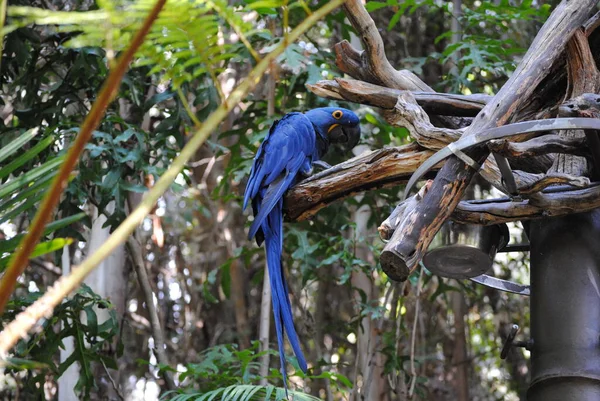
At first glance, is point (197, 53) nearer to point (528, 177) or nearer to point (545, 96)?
point (528, 177)

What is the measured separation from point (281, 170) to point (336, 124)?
573 mm

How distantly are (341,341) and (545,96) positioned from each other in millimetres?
2989

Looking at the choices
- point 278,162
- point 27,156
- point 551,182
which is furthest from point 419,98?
point 27,156

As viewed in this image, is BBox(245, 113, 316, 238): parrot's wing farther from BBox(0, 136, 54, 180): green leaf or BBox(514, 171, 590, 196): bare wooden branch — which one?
BBox(0, 136, 54, 180): green leaf

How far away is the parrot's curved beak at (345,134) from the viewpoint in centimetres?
312

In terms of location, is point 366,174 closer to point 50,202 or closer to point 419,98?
point 419,98

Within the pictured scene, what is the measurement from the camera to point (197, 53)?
0.91 metres

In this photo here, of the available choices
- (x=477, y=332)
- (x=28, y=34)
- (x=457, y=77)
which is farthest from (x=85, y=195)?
(x=477, y=332)

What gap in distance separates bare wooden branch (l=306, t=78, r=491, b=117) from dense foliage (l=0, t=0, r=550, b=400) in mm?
220

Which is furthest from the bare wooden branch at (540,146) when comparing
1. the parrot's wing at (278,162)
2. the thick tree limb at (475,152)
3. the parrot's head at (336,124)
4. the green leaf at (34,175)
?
the parrot's head at (336,124)

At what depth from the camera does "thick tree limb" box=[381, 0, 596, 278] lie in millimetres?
1619

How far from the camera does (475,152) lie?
1745mm

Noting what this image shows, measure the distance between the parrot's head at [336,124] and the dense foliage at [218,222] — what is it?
0.73 feet

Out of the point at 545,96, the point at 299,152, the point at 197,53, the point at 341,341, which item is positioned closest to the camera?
the point at 197,53
